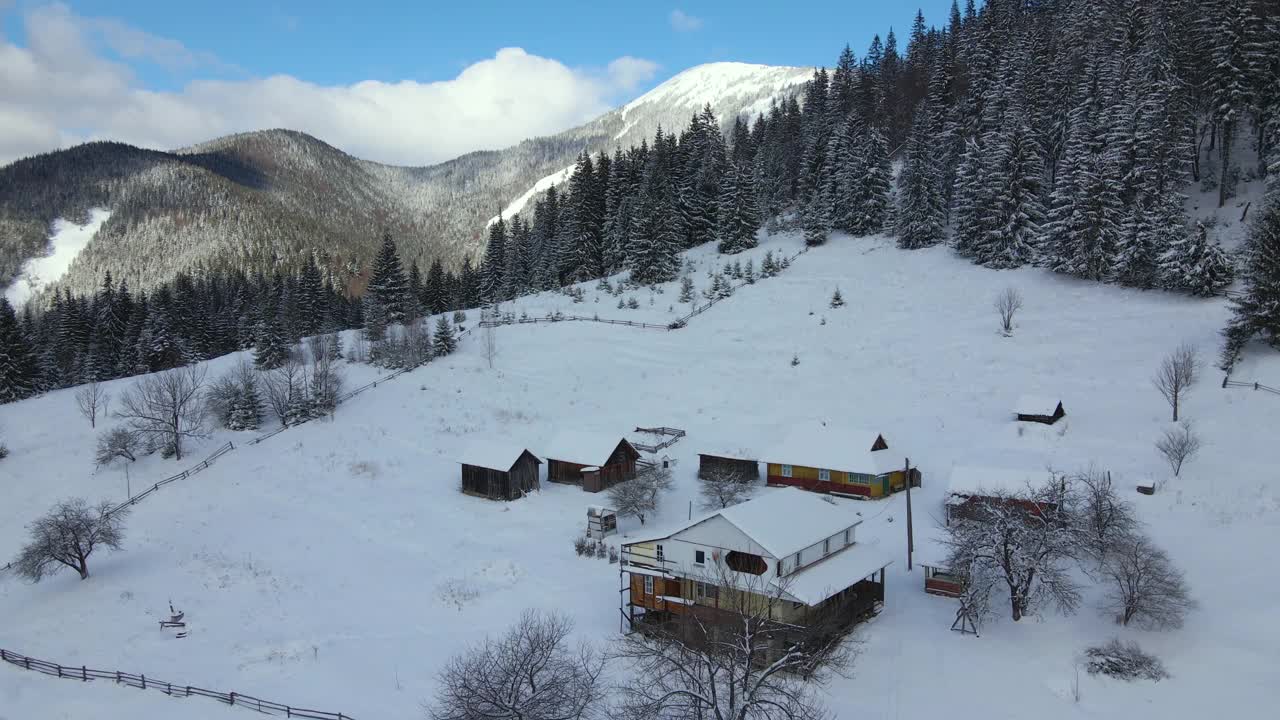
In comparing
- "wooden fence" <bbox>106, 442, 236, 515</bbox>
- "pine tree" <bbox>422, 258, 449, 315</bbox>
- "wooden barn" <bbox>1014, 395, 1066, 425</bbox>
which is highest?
"pine tree" <bbox>422, 258, 449, 315</bbox>

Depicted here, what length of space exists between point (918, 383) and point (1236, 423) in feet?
52.8

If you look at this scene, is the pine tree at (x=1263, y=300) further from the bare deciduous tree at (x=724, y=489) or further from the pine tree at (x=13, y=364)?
the pine tree at (x=13, y=364)

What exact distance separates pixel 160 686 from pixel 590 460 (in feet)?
70.9

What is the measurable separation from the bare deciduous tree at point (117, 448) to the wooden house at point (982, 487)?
5059 cm

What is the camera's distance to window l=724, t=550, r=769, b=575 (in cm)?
2423

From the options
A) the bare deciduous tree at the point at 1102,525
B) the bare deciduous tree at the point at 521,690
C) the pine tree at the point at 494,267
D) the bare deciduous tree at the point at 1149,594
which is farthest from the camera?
the pine tree at the point at 494,267

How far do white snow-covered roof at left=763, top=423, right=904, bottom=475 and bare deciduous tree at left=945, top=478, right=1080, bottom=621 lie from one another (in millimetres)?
10265

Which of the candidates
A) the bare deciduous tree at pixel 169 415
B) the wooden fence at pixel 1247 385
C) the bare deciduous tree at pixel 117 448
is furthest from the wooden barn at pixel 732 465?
the bare deciduous tree at pixel 117 448

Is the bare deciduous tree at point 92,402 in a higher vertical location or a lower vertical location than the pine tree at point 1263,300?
lower

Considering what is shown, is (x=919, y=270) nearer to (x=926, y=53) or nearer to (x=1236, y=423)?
(x=1236, y=423)

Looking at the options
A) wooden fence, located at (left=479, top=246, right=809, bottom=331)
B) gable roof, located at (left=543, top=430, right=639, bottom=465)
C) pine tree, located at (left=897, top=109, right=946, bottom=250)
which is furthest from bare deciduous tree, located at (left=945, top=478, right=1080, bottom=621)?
pine tree, located at (left=897, top=109, right=946, bottom=250)

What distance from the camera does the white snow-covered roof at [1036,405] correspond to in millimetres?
38844

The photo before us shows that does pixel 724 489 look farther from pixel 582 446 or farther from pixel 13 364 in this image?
pixel 13 364

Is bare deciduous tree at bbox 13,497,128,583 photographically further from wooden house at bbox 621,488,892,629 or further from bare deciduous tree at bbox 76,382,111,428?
bare deciduous tree at bbox 76,382,111,428
